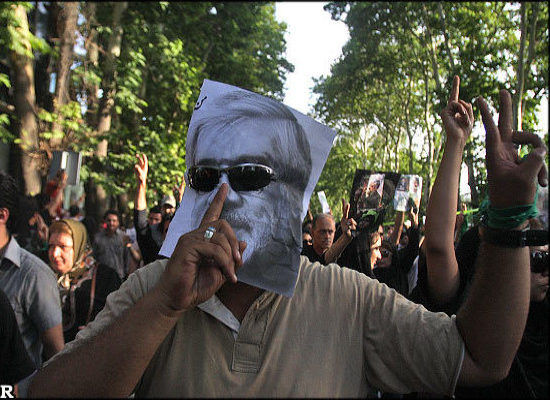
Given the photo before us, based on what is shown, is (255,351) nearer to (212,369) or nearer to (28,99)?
(212,369)

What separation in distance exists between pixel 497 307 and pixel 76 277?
2.82 metres

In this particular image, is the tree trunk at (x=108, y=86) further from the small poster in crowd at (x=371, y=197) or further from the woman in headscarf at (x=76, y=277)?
the small poster in crowd at (x=371, y=197)

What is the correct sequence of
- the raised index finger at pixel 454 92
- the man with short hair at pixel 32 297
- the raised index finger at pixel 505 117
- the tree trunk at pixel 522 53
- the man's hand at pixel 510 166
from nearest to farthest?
1. the man's hand at pixel 510 166
2. the raised index finger at pixel 505 117
3. the raised index finger at pixel 454 92
4. the man with short hair at pixel 32 297
5. the tree trunk at pixel 522 53

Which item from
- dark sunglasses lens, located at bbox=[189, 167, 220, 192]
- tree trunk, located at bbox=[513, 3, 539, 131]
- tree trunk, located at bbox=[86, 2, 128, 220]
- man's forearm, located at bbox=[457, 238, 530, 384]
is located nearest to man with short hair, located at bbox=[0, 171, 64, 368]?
dark sunglasses lens, located at bbox=[189, 167, 220, 192]

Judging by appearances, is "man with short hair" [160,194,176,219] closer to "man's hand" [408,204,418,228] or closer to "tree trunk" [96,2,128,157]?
"tree trunk" [96,2,128,157]

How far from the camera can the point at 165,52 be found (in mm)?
9727

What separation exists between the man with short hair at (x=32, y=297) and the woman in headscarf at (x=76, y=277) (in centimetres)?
46

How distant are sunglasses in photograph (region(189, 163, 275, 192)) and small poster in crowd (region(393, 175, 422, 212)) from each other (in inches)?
64.0

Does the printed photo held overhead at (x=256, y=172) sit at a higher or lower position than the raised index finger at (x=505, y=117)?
lower

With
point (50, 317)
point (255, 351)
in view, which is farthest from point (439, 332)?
point (50, 317)

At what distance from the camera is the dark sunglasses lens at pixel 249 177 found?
1.50 metres

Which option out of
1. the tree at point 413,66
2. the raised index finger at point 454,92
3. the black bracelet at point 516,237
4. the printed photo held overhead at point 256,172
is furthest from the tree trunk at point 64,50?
the black bracelet at point 516,237

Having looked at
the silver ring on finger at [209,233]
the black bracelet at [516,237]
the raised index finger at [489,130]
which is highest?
the raised index finger at [489,130]

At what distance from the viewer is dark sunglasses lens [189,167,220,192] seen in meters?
1.53
